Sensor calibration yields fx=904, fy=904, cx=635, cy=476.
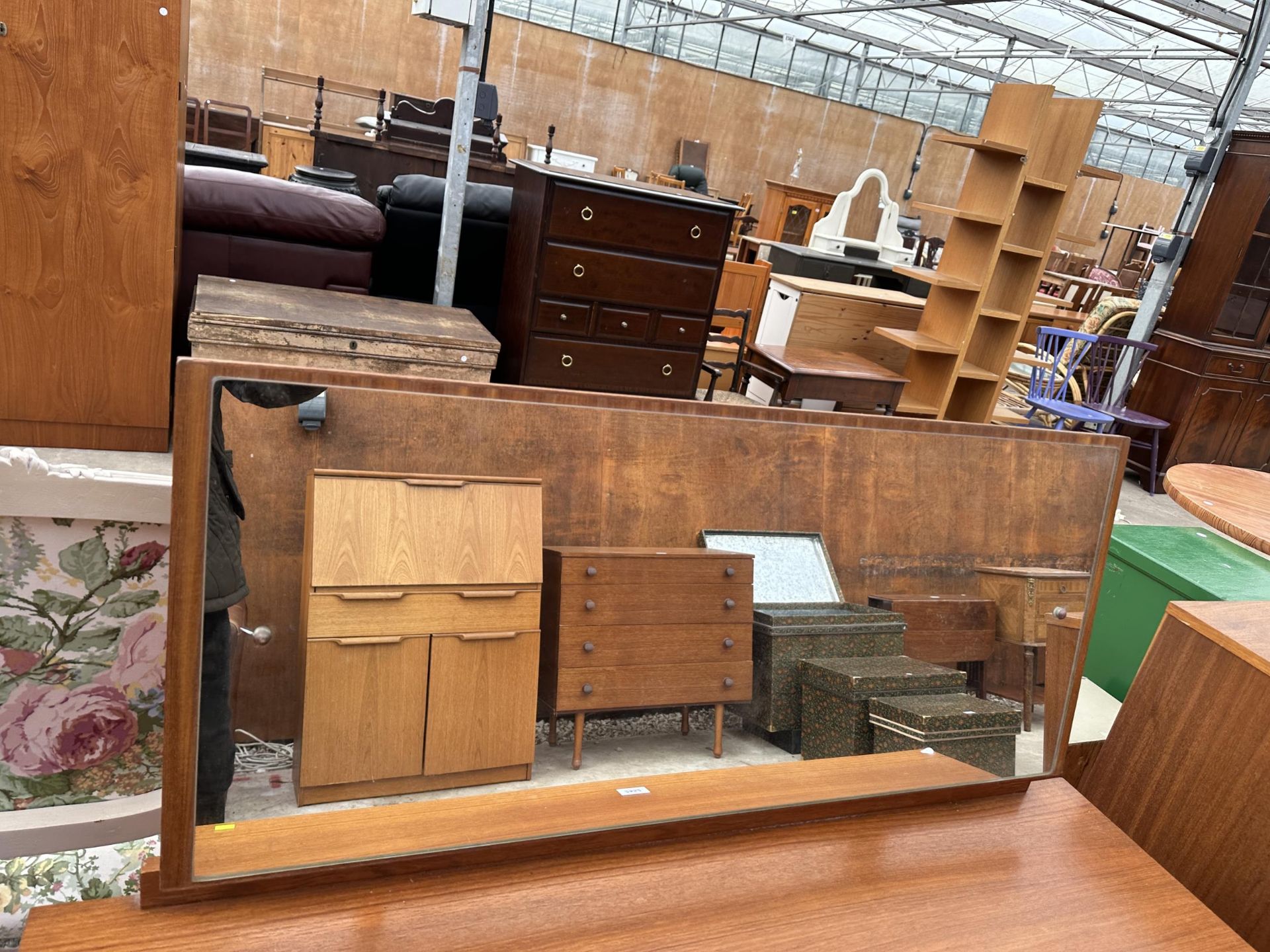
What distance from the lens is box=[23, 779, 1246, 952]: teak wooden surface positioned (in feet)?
2.56

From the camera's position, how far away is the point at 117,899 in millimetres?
793

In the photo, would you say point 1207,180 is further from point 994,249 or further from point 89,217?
point 89,217

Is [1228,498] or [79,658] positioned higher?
[1228,498]

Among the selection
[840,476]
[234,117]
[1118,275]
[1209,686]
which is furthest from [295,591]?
[1118,275]

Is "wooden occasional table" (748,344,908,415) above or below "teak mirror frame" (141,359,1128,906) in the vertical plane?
below

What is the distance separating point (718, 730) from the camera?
3.30ft

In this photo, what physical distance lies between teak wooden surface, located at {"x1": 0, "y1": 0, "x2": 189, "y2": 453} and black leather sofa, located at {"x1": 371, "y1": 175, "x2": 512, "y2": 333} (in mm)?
867

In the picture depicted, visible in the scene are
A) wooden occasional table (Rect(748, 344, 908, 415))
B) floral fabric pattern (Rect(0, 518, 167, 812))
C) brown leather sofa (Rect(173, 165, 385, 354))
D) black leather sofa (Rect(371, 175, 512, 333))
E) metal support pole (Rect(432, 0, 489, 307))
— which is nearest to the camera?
floral fabric pattern (Rect(0, 518, 167, 812))

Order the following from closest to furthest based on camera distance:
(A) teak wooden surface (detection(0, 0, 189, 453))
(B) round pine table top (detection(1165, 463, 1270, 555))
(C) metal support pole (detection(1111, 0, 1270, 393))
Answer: (B) round pine table top (detection(1165, 463, 1270, 555)) → (A) teak wooden surface (detection(0, 0, 189, 453)) → (C) metal support pole (detection(1111, 0, 1270, 393))

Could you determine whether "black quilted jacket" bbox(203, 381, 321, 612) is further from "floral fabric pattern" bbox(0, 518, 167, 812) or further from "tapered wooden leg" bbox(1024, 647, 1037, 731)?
"tapered wooden leg" bbox(1024, 647, 1037, 731)

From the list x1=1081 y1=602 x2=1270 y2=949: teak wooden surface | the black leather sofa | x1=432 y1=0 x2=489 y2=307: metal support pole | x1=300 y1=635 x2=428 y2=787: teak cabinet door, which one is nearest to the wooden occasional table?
the black leather sofa

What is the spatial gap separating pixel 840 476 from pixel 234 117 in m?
9.92

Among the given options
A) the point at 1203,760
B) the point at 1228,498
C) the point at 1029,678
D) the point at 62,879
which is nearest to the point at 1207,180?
the point at 1228,498

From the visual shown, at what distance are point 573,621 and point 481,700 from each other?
4.6 inches
